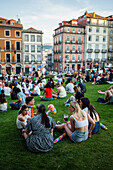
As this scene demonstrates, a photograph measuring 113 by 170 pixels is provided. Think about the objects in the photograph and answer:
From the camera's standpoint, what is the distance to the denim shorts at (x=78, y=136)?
4534 millimetres

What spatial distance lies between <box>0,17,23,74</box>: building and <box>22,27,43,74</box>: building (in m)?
1.53

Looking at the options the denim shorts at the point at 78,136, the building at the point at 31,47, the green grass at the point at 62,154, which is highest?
the building at the point at 31,47

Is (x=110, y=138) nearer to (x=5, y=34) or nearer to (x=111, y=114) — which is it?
(x=111, y=114)

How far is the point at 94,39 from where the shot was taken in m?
50.8

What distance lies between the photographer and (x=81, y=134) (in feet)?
14.9

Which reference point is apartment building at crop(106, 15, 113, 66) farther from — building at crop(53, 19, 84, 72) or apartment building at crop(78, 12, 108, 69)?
building at crop(53, 19, 84, 72)

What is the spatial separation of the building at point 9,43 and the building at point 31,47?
60.3 inches

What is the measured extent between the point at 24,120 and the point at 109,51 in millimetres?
52518

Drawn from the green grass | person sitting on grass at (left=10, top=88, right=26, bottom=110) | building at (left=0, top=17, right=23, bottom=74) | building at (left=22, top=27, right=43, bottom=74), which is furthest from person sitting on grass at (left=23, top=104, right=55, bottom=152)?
building at (left=22, top=27, right=43, bottom=74)

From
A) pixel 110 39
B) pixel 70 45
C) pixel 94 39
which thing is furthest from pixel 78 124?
pixel 110 39

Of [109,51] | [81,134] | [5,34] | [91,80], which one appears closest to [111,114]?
[81,134]

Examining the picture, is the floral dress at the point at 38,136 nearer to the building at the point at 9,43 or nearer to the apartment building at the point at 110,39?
the building at the point at 9,43

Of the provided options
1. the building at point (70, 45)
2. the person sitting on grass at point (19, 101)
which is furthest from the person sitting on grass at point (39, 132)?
the building at point (70, 45)

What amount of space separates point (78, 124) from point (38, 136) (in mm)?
1080
